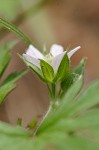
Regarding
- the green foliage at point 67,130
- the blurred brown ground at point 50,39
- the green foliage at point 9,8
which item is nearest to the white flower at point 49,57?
the green foliage at point 67,130

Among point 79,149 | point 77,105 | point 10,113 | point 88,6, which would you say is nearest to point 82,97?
point 77,105

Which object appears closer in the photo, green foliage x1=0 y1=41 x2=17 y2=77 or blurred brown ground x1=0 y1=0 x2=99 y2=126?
green foliage x1=0 y1=41 x2=17 y2=77

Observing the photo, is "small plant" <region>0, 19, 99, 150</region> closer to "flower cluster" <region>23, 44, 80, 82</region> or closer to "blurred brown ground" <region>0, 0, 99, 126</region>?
"flower cluster" <region>23, 44, 80, 82</region>

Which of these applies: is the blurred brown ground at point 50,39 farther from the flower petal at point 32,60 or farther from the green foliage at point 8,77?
the flower petal at point 32,60

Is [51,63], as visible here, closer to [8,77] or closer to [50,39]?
[8,77]

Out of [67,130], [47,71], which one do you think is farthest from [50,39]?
[67,130]

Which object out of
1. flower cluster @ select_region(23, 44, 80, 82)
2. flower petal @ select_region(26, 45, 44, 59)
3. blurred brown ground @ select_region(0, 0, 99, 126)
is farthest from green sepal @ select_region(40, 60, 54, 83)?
blurred brown ground @ select_region(0, 0, 99, 126)

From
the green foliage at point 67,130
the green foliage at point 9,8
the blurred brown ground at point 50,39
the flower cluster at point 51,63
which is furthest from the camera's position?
the blurred brown ground at point 50,39
